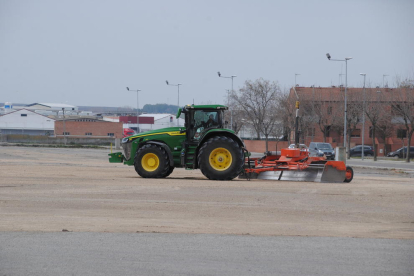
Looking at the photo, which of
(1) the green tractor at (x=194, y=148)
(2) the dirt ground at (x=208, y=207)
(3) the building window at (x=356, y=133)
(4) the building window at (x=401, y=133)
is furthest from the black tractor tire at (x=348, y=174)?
(3) the building window at (x=356, y=133)

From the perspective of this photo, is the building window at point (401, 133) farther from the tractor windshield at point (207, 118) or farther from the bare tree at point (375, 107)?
the tractor windshield at point (207, 118)

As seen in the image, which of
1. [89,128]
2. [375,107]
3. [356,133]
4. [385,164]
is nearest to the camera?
[385,164]

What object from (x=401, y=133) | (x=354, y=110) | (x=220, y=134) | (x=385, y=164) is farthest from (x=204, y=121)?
(x=401, y=133)

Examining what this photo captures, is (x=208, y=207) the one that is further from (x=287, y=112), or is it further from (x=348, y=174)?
(x=287, y=112)

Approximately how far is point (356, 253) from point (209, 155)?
9.79 m

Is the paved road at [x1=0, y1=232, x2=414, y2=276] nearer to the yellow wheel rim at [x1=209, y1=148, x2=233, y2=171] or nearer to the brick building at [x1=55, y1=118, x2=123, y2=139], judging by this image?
the yellow wheel rim at [x1=209, y1=148, x2=233, y2=171]

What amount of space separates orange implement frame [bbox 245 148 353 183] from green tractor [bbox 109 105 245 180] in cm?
95

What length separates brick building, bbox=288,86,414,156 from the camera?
2205 inches

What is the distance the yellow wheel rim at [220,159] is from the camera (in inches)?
728

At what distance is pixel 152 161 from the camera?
63.0 ft

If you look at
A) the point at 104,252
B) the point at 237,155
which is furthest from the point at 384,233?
the point at 237,155

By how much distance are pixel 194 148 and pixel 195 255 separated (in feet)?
33.5

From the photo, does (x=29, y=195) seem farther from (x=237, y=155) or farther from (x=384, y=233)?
(x=384, y=233)

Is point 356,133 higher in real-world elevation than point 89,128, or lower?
lower
